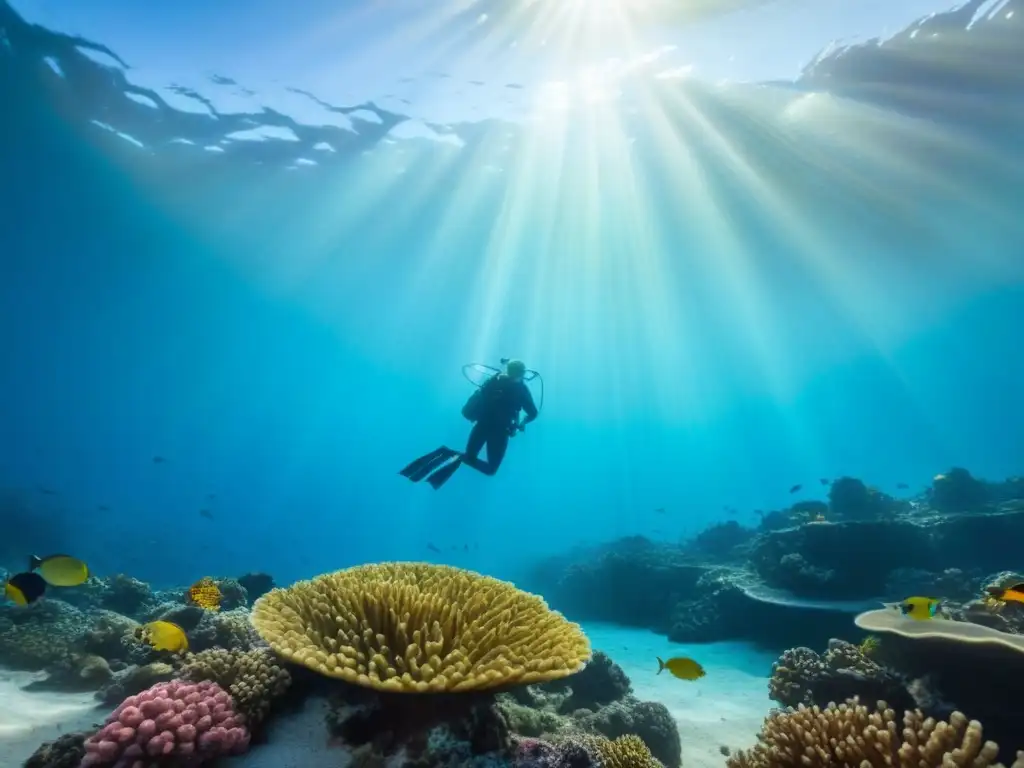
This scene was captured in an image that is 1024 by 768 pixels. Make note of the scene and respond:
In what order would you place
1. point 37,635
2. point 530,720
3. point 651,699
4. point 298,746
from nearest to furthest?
1. point 298,746
2. point 530,720
3. point 37,635
4. point 651,699

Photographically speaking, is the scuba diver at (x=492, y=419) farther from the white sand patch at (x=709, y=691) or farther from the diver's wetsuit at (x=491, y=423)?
the white sand patch at (x=709, y=691)

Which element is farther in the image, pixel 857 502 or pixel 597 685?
pixel 857 502

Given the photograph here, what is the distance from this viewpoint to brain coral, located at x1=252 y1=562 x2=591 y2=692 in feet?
9.73

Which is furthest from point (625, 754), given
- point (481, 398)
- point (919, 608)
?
point (481, 398)

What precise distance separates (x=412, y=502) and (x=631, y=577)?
126 metres

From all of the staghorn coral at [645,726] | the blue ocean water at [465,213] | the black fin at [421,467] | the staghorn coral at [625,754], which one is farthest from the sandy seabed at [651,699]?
the blue ocean water at [465,213]

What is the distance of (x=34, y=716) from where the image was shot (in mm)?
4898

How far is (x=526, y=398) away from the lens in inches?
466

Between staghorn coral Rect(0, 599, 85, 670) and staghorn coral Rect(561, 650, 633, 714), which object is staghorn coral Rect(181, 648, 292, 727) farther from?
staghorn coral Rect(0, 599, 85, 670)

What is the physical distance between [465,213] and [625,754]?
3482 centimetres

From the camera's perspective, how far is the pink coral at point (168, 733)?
307cm

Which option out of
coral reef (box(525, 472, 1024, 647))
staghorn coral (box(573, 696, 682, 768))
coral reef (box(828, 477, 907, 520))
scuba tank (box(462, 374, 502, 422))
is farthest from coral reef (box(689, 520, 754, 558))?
staghorn coral (box(573, 696, 682, 768))

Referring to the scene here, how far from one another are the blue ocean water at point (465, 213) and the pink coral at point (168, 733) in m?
22.3

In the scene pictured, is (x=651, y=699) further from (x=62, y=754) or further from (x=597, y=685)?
(x=62, y=754)
